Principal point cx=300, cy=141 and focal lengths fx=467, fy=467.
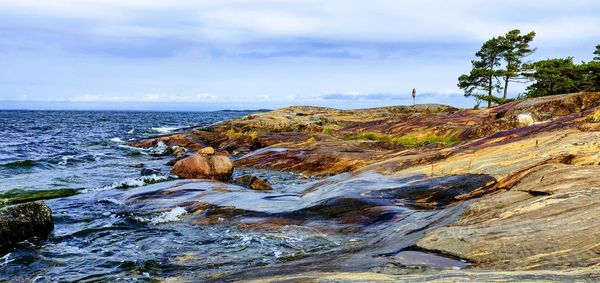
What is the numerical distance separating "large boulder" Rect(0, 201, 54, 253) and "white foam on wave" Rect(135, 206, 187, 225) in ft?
8.14

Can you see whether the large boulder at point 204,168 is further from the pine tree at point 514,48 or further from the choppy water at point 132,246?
the pine tree at point 514,48

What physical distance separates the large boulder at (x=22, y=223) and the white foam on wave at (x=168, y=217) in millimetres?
2482

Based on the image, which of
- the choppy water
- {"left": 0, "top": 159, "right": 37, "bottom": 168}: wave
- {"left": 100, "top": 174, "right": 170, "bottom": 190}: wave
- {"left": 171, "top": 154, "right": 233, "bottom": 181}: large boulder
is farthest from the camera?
{"left": 0, "top": 159, "right": 37, "bottom": 168}: wave

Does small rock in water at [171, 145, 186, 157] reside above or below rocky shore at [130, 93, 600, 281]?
below

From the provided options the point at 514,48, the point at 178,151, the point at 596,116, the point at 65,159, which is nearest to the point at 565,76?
the point at 514,48

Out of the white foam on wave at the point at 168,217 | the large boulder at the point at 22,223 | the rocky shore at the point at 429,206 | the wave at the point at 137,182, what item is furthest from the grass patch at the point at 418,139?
the large boulder at the point at 22,223

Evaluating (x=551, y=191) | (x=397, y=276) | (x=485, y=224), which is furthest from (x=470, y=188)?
(x=397, y=276)

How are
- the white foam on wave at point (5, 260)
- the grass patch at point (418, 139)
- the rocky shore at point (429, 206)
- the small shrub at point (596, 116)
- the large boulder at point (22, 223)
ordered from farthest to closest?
the grass patch at point (418, 139)
the small shrub at point (596, 116)
the large boulder at point (22, 223)
the white foam on wave at point (5, 260)
the rocky shore at point (429, 206)

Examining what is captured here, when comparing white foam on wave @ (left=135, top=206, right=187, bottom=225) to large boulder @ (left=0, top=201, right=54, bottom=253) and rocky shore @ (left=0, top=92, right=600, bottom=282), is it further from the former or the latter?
large boulder @ (left=0, top=201, right=54, bottom=253)

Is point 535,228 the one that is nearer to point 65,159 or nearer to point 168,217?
point 168,217

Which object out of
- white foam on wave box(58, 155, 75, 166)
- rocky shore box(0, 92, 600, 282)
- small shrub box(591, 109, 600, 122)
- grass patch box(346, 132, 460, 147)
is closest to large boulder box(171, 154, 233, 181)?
rocky shore box(0, 92, 600, 282)

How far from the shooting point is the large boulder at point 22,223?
10906mm

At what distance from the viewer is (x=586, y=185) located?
802 cm

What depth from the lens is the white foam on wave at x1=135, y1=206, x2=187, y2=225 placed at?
1335 cm
